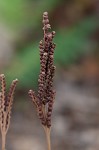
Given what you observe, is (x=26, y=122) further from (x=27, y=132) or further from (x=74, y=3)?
(x=74, y=3)

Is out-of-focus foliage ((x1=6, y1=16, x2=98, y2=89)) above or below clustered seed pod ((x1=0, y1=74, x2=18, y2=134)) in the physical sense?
above

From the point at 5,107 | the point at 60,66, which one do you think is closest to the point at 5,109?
the point at 5,107

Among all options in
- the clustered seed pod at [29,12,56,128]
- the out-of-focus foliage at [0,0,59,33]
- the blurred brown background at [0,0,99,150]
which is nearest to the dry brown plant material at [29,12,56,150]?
the clustered seed pod at [29,12,56,128]

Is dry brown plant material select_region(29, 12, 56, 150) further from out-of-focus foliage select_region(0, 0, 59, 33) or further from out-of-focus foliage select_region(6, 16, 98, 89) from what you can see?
out-of-focus foliage select_region(0, 0, 59, 33)

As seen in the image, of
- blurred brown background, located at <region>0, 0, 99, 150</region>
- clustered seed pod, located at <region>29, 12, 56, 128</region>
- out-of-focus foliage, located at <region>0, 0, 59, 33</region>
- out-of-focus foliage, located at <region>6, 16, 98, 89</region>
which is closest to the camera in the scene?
clustered seed pod, located at <region>29, 12, 56, 128</region>

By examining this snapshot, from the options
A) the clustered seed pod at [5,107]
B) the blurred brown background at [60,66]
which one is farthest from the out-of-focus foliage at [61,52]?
the clustered seed pod at [5,107]

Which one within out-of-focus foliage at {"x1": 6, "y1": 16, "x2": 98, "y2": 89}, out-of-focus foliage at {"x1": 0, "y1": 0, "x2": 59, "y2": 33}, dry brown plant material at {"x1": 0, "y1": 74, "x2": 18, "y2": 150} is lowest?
dry brown plant material at {"x1": 0, "y1": 74, "x2": 18, "y2": 150}

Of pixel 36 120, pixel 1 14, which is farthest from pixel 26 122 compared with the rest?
pixel 1 14

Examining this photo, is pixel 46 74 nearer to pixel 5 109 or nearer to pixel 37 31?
pixel 5 109
